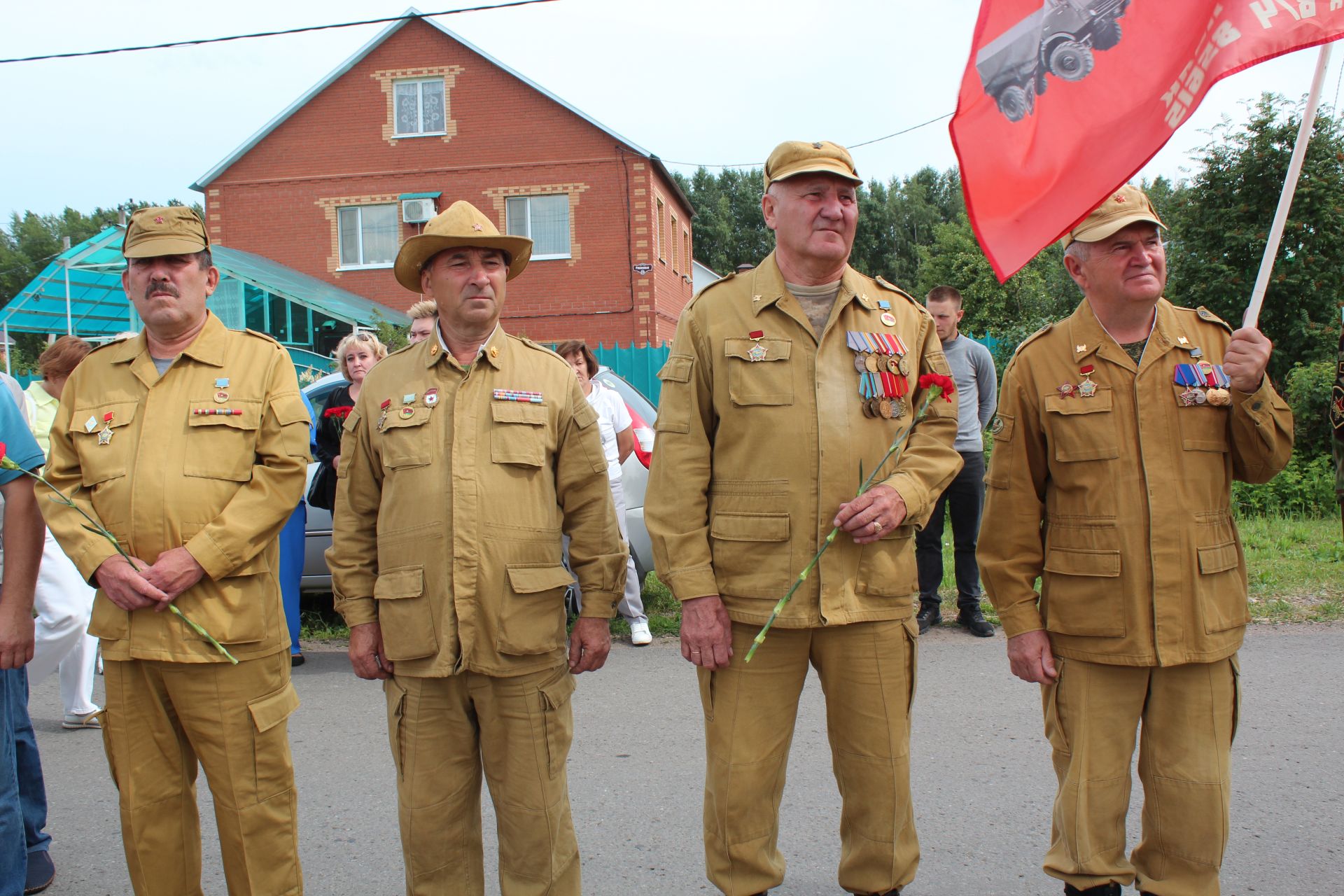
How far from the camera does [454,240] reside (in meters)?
3.05

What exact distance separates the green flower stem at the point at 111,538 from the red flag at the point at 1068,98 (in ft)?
8.01

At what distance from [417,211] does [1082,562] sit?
74.2 ft

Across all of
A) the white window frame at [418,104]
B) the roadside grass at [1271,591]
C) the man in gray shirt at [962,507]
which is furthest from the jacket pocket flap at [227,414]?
the white window frame at [418,104]

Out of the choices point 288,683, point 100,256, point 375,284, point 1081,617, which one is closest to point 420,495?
point 288,683

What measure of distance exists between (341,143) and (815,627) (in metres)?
25.0

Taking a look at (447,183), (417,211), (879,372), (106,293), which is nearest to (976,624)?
(879,372)

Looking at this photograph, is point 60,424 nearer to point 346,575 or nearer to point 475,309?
point 346,575

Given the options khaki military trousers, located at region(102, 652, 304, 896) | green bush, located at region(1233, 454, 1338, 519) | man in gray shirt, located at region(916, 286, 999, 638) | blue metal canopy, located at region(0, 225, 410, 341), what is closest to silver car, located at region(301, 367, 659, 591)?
man in gray shirt, located at region(916, 286, 999, 638)

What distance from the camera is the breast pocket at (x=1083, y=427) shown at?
2965mm

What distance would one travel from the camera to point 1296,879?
3.37 metres

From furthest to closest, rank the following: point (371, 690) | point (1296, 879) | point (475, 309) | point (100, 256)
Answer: point (100, 256) → point (371, 690) → point (1296, 879) → point (475, 309)

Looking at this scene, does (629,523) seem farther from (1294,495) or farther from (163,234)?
(1294,495)

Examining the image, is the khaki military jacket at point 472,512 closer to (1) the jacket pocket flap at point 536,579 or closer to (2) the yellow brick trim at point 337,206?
(1) the jacket pocket flap at point 536,579

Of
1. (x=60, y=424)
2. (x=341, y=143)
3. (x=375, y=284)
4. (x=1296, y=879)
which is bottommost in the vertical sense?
(x=1296, y=879)
